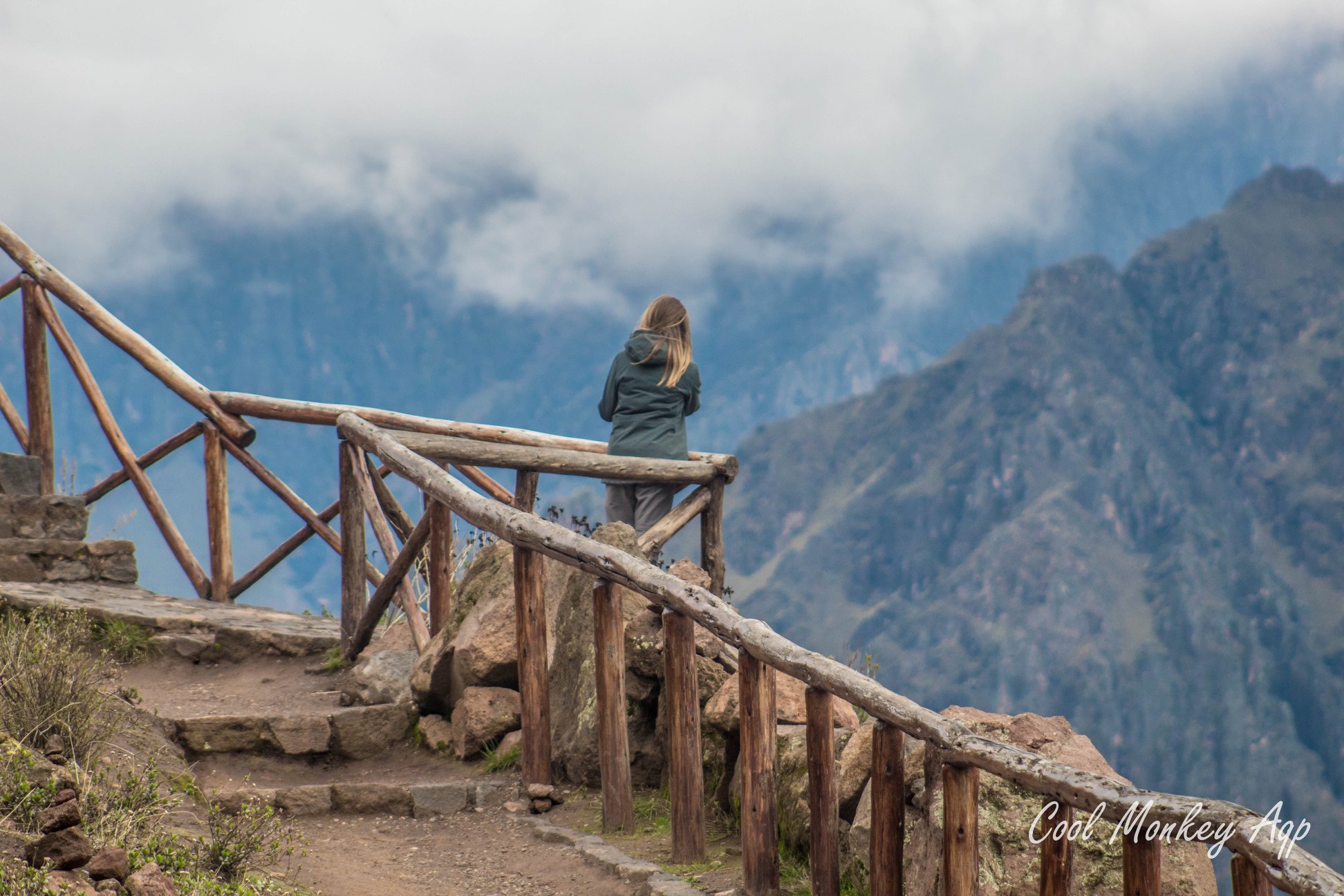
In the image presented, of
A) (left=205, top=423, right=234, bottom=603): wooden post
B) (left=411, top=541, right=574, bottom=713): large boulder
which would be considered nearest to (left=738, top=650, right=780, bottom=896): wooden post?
(left=411, top=541, right=574, bottom=713): large boulder

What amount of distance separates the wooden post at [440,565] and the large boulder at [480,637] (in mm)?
105

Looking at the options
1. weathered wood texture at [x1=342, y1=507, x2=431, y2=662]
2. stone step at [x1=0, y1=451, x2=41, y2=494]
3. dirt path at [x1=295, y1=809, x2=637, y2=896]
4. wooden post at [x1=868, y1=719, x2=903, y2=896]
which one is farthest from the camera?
stone step at [x1=0, y1=451, x2=41, y2=494]

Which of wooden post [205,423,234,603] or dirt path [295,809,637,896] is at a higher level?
wooden post [205,423,234,603]

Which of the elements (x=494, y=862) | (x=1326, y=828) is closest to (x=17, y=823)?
(x=494, y=862)

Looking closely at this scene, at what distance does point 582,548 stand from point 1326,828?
588 ft

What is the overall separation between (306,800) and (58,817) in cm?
202

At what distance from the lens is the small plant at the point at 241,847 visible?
14.8ft

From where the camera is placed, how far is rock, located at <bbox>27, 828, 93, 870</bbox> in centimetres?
396

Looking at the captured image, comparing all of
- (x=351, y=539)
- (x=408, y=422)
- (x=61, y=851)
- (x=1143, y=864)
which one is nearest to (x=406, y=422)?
(x=408, y=422)

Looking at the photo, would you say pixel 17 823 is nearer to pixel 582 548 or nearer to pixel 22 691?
pixel 22 691

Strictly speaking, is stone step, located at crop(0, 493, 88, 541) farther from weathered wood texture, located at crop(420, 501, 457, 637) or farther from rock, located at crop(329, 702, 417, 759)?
rock, located at crop(329, 702, 417, 759)

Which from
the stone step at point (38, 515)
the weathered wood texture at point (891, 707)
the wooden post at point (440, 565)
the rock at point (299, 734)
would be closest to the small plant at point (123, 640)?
the stone step at point (38, 515)

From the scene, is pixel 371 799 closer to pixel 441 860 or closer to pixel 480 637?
pixel 441 860

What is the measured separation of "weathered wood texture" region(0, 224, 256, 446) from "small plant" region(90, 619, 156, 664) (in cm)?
195
